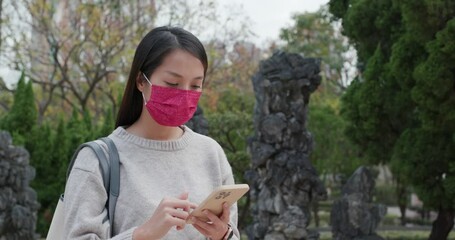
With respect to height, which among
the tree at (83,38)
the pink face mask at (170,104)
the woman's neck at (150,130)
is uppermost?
the tree at (83,38)

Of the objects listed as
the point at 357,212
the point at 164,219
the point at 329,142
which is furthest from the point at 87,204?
the point at 329,142

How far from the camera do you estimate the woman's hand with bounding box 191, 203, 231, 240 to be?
1.99 metres

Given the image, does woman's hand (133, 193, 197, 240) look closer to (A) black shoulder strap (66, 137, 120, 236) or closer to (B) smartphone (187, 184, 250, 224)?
(B) smartphone (187, 184, 250, 224)

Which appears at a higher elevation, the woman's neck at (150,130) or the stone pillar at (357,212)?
the woman's neck at (150,130)

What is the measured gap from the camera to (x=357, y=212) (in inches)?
402

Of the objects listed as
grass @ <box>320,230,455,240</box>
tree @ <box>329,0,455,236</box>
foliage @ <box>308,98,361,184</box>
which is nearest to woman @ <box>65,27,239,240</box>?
tree @ <box>329,0,455,236</box>

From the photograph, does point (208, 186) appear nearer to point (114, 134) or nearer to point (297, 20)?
point (114, 134)

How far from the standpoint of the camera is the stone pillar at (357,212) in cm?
1018

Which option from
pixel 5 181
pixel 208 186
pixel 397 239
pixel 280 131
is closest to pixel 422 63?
pixel 280 131

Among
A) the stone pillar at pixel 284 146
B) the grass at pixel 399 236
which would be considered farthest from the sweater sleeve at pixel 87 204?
the grass at pixel 399 236

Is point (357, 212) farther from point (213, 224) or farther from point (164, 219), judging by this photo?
point (164, 219)

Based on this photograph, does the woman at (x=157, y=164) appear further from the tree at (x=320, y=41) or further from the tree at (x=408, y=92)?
the tree at (x=320, y=41)

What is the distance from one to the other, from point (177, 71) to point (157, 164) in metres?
0.29

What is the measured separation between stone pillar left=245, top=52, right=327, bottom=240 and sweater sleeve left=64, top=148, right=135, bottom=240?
7.56 meters
